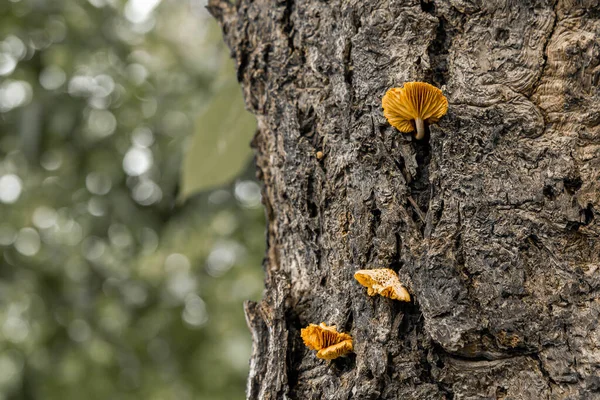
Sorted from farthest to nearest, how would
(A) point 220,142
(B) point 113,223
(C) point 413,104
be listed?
(B) point 113,223 → (A) point 220,142 → (C) point 413,104

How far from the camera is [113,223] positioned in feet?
11.6

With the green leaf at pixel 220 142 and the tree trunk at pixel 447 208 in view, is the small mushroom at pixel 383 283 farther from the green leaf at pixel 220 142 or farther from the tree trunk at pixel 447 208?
the green leaf at pixel 220 142

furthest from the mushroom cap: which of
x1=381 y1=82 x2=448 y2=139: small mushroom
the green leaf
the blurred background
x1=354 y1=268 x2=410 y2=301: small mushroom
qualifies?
the blurred background

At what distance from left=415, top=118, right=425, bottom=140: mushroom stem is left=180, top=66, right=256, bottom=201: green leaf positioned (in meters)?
0.51

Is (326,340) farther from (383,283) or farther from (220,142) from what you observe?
(220,142)

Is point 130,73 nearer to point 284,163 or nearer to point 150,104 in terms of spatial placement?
point 150,104

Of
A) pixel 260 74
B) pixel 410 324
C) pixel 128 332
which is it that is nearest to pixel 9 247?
pixel 128 332

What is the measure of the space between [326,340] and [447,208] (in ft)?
0.70

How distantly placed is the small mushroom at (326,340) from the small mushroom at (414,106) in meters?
0.26

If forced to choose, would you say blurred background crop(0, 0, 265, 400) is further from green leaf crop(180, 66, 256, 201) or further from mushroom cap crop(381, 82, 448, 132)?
mushroom cap crop(381, 82, 448, 132)

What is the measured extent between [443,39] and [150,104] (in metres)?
3.11

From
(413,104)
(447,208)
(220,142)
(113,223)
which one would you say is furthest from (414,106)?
(113,223)

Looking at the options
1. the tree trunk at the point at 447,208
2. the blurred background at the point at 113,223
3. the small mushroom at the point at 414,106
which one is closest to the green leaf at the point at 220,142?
the tree trunk at the point at 447,208

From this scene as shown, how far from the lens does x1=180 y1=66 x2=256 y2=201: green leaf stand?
116cm
